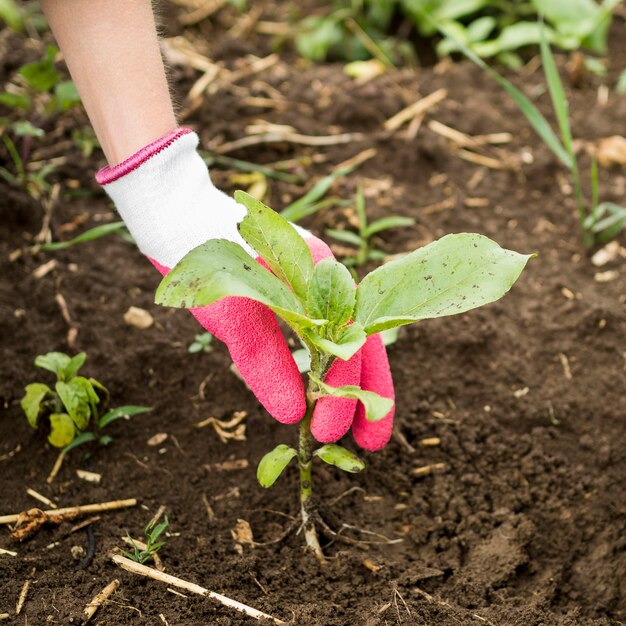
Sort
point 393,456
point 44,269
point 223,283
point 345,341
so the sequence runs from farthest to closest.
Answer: point 44,269
point 393,456
point 345,341
point 223,283

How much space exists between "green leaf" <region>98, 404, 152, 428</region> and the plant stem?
1.36ft

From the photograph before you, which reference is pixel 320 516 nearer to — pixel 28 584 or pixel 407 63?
pixel 28 584

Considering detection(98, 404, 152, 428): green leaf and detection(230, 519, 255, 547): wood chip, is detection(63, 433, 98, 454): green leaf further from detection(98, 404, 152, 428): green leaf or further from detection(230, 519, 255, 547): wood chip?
detection(230, 519, 255, 547): wood chip

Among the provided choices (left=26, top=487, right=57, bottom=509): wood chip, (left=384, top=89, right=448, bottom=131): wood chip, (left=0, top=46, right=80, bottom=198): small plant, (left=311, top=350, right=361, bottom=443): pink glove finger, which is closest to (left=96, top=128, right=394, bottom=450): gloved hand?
(left=311, top=350, right=361, bottom=443): pink glove finger

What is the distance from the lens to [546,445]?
1685 millimetres

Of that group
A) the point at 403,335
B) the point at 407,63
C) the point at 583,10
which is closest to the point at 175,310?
the point at 403,335

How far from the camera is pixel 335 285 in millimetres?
1195

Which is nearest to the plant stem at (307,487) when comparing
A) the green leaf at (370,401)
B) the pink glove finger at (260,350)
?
the pink glove finger at (260,350)

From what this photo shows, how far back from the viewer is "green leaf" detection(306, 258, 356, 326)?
119 cm

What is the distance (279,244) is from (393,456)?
64 centimetres

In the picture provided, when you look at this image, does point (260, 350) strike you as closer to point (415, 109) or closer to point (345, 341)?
point (345, 341)

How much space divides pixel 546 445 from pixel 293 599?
675 millimetres

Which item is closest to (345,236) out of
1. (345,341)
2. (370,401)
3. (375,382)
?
(375,382)

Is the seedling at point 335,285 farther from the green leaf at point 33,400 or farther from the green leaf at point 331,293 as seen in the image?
the green leaf at point 33,400
